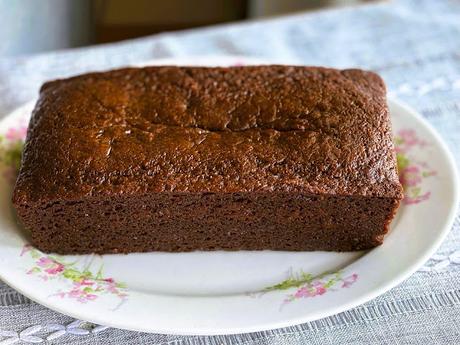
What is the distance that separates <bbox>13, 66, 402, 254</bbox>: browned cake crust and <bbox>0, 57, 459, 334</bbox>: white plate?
4 centimetres

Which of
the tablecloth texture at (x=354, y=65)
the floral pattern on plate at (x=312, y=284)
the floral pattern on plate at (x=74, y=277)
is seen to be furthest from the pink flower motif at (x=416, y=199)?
the floral pattern on plate at (x=74, y=277)

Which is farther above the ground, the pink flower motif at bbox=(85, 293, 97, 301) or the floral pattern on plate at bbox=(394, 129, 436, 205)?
the floral pattern on plate at bbox=(394, 129, 436, 205)

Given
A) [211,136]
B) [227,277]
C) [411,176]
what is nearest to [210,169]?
[211,136]

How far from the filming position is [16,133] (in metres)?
1.92

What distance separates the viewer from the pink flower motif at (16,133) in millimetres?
1904

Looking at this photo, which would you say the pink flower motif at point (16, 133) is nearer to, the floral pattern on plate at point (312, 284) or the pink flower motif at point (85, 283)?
the pink flower motif at point (85, 283)

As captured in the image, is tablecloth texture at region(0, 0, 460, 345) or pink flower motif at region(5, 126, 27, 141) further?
pink flower motif at region(5, 126, 27, 141)

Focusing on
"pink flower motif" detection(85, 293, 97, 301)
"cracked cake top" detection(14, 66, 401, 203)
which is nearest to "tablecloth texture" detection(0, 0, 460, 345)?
"pink flower motif" detection(85, 293, 97, 301)

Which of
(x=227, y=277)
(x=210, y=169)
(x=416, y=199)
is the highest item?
(x=210, y=169)

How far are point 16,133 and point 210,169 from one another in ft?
2.45

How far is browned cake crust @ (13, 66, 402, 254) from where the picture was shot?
1.50 meters

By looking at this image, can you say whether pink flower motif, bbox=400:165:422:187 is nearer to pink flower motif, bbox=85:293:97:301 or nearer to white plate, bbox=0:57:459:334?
white plate, bbox=0:57:459:334

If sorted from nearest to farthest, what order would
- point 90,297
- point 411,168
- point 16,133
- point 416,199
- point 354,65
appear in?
point 90,297, point 416,199, point 411,168, point 16,133, point 354,65

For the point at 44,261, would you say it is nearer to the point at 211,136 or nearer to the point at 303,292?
the point at 211,136
